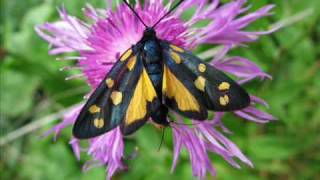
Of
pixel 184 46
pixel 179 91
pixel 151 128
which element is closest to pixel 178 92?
pixel 179 91

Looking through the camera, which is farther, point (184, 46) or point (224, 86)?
point (184, 46)

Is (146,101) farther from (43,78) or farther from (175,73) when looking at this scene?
(43,78)

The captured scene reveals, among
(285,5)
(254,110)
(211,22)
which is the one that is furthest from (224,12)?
(285,5)

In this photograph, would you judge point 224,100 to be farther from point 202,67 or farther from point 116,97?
point 116,97

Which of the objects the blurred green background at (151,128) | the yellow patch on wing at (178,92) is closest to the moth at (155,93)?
the yellow patch on wing at (178,92)

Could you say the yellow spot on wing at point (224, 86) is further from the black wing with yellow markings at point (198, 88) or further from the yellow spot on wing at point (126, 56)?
the yellow spot on wing at point (126, 56)
